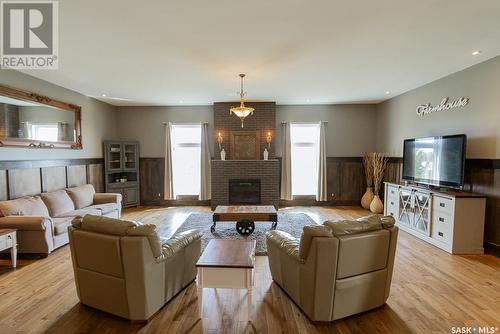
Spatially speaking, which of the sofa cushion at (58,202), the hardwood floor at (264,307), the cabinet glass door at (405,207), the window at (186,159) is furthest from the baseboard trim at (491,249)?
the sofa cushion at (58,202)

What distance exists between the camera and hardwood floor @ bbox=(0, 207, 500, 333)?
2.20 meters

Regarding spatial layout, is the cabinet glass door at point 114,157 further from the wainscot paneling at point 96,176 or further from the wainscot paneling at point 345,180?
the wainscot paneling at point 345,180

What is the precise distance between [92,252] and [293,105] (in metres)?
6.23

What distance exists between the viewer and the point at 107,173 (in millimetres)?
6672

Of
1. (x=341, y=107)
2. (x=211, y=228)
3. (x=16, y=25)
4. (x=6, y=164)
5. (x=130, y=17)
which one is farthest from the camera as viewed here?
(x=341, y=107)

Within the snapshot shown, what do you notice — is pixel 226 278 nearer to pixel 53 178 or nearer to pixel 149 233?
pixel 149 233

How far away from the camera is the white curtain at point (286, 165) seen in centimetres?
710

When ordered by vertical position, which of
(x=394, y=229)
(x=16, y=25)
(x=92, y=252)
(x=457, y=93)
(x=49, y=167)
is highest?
(x=16, y=25)

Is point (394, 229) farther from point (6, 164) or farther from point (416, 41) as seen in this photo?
point (6, 164)

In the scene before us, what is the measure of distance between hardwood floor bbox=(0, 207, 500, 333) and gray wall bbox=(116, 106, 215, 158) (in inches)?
174

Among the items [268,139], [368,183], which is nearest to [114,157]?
[268,139]

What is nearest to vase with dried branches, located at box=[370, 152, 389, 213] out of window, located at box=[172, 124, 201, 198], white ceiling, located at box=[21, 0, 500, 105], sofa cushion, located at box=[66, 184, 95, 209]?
white ceiling, located at box=[21, 0, 500, 105]

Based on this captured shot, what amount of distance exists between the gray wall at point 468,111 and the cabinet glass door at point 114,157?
7.50 meters

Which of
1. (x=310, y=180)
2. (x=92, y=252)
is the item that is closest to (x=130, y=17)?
(x=92, y=252)
